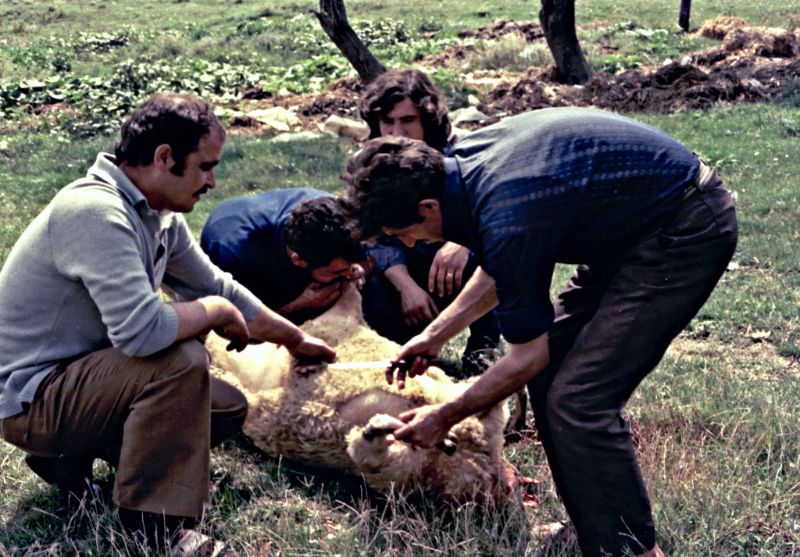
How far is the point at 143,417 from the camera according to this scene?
379cm

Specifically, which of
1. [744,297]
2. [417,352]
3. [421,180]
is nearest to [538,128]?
[421,180]

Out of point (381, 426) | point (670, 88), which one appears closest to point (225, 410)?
point (381, 426)

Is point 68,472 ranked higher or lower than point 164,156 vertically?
lower

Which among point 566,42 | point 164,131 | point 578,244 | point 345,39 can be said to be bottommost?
point 566,42

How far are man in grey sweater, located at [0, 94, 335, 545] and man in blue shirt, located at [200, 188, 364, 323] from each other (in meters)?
1.24

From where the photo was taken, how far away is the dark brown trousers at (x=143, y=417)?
380cm

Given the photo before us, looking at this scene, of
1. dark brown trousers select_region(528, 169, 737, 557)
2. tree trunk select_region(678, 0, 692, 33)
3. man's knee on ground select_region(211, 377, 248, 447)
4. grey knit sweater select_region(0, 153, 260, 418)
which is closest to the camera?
dark brown trousers select_region(528, 169, 737, 557)

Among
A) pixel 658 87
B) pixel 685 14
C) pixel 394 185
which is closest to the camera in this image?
pixel 394 185

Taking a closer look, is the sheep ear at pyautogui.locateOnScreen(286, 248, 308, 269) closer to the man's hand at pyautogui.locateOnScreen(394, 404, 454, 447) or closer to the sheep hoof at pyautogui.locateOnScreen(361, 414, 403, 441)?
the sheep hoof at pyautogui.locateOnScreen(361, 414, 403, 441)

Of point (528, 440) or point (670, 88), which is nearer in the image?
point (528, 440)

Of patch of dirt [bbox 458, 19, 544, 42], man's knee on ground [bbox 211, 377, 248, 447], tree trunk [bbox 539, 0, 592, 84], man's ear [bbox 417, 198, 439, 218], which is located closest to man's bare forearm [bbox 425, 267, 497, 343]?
man's ear [bbox 417, 198, 439, 218]

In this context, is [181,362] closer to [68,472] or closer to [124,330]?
[124,330]

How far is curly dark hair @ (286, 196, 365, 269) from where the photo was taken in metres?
5.18

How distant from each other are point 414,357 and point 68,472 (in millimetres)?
1536
